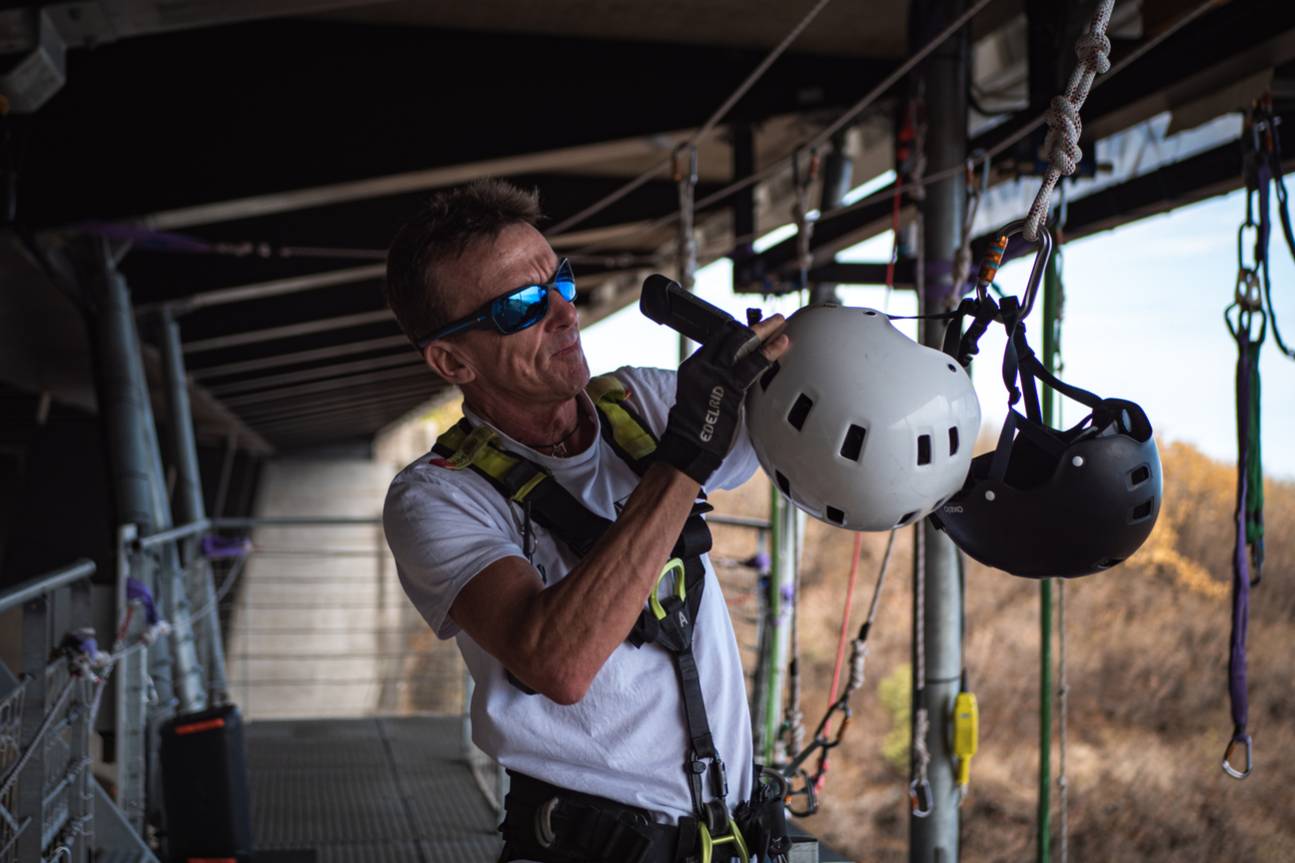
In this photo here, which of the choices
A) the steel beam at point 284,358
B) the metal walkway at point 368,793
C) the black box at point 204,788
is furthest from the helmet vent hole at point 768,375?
the steel beam at point 284,358

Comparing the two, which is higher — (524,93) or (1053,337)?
(524,93)

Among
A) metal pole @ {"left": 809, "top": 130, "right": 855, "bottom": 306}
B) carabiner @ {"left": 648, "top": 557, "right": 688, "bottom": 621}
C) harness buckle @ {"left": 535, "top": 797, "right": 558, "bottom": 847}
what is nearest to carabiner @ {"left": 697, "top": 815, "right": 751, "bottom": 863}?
harness buckle @ {"left": 535, "top": 797, "right": 558, "bottom": 847}

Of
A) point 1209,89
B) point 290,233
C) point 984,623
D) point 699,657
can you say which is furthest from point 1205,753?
point 699,657

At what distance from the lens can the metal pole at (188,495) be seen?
6208 millimetres

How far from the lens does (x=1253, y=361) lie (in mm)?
2590

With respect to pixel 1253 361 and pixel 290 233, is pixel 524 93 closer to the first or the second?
pixel 290 233

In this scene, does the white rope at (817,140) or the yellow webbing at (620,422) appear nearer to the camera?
the yellow webbing at (620,422)

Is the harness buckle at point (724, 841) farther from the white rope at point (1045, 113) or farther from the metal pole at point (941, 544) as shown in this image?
the metal pole at point (941, 544)

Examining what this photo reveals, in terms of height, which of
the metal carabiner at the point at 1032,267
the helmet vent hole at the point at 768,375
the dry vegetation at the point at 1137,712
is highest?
the metal carabiner at the point at 1032,267

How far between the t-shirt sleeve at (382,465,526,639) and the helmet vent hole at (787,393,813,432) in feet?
1.33

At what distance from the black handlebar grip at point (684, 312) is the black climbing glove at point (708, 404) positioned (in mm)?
39

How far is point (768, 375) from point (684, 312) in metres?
0.15

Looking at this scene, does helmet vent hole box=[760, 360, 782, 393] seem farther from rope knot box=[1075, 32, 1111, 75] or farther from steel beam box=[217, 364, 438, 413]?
steel beam box=[217, 364, 438, 413]

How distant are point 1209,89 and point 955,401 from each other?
5.95 ft
